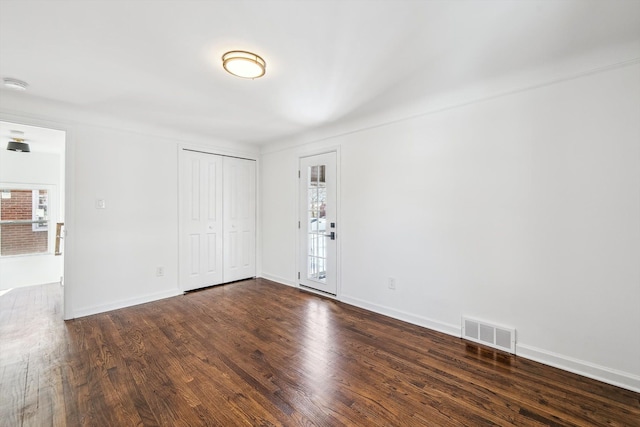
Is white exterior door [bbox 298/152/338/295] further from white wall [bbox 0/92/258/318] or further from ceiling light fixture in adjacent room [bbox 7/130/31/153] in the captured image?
ceiling light fixture in adjacent room [bbox 7/130/31/153]

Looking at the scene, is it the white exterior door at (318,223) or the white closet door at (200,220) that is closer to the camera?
the white exterior door at (318,223)

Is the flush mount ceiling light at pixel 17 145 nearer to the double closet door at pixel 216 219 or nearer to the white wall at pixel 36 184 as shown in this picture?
the white wall at pixel 36 184

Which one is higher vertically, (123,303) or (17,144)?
(17,144)

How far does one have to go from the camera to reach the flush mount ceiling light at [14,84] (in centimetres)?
243

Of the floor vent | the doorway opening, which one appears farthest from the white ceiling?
the doorway opening

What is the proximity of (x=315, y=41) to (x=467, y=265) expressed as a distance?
2.41 metres

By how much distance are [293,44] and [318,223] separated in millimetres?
2560

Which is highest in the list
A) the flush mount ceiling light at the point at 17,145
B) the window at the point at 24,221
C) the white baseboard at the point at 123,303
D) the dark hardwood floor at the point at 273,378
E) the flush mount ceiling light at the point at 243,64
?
the flush mount ceiling light at the point at 243,64

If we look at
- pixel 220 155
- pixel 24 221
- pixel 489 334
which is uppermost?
pixel 220 155

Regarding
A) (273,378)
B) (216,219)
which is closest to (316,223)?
(216,219)

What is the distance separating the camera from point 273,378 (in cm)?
204

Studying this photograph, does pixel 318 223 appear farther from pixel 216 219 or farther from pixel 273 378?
pixel 273 378

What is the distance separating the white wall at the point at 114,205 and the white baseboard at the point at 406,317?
264 cm

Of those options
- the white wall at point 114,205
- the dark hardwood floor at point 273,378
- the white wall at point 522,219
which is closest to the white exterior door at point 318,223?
the white wall at point 522,219
